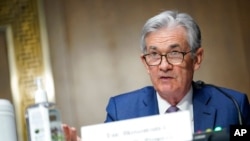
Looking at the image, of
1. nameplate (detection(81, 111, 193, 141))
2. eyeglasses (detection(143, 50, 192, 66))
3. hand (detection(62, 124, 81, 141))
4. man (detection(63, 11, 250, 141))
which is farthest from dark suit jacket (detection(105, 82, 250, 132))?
nameplate (detection(81, 111, 193, 141))

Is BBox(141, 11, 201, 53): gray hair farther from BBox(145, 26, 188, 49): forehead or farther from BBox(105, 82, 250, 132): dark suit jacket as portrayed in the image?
Result: BBox(105, 82, 250, 132): dark suit jacket

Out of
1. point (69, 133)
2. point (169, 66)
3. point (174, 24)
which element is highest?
point (174, 24)

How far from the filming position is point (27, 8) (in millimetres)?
2436

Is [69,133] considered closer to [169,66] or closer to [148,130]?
[148,130]

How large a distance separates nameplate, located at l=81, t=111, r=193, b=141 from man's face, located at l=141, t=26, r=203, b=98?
17.4 inches

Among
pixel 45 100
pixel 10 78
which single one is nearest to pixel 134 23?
pixel 10 78

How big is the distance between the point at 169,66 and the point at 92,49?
1.12 metres

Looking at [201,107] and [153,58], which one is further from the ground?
[153,58]

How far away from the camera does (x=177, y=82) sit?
4.31ft

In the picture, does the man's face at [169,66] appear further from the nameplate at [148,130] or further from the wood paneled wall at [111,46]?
the wood paneled wall at [111,46]

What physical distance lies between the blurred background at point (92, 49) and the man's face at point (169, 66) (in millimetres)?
980

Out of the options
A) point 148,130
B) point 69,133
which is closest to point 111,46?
point 69,133

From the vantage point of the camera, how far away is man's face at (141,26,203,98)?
50.9 inches

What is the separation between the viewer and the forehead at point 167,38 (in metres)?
1.31
